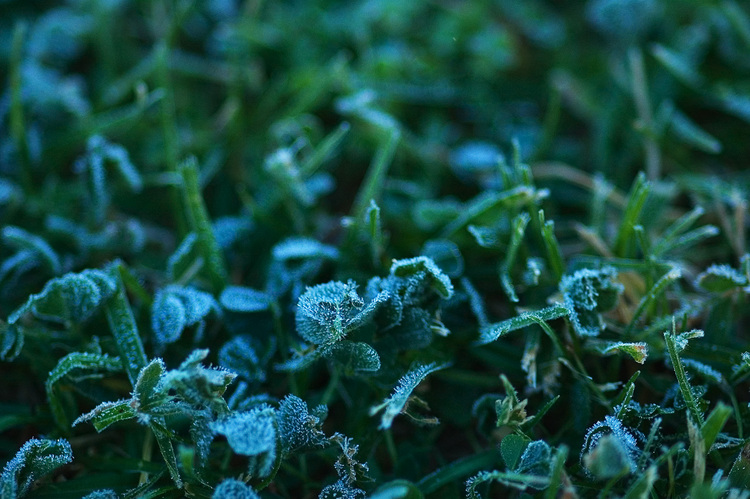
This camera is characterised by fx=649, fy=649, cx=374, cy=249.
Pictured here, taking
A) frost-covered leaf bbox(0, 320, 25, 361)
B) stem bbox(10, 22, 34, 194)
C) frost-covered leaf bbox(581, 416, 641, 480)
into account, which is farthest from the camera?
stem bbox(10, 22, 34, 194)

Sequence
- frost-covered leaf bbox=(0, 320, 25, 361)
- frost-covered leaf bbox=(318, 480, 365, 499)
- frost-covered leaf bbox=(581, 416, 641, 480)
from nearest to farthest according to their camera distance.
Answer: frost-covered leaf bbox=(581, 416, 641, 480) → frost-covered leaf bbox=(318, 480, 365, 499) → frost-covered leaf bbox=(0, 320, 25, 361)

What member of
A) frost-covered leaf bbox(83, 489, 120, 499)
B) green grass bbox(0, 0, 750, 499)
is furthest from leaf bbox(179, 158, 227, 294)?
frost-covered leaf bbox(83, 489, 120, 499)

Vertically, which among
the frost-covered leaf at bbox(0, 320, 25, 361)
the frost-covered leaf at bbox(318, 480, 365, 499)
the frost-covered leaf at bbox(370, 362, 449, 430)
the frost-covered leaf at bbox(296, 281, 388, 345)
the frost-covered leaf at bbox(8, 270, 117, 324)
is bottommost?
the frost-covered leaf at bbox(318, 480, 365, 499)

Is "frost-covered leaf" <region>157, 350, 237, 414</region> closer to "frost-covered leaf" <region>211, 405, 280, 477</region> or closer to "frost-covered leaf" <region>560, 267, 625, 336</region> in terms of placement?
"frost-covered leaf" <region>211, 405, 280, 477</region>

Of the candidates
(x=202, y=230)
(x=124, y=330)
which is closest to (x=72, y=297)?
(x=124, y=330)

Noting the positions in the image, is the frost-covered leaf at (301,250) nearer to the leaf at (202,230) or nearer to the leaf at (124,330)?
the leaf at (202,230)

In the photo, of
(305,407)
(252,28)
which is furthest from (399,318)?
(252,28)

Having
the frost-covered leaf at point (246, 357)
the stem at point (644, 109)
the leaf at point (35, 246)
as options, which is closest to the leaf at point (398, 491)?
the frost-covered leaf at point (246, 357)
